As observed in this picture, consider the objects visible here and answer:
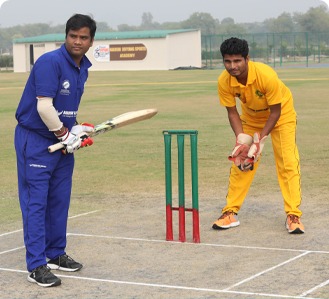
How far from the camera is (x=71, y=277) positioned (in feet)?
23.1

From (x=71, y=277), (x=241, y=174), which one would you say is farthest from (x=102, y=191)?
(x=71, y=277)

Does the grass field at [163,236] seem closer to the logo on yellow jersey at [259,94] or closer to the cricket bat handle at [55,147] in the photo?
the cricket bat handle at [55,147]

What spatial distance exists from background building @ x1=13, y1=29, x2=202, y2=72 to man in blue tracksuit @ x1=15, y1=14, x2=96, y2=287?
6056 cm

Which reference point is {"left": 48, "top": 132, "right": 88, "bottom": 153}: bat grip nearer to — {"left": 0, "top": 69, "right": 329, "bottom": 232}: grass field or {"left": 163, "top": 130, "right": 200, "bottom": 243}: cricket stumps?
{"left": 163, "top": 130, "right": 200, "bottom": 243}: cricket stumps

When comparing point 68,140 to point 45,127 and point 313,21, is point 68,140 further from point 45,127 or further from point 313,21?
point 313,21

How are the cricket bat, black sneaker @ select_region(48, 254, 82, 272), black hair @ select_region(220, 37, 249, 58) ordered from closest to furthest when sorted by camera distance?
black sneaker @ select_region(48, 254, 82, 272) → the cricket bat → black hair @ select_region(220, 37, 249, 58)

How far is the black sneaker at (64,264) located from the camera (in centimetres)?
721

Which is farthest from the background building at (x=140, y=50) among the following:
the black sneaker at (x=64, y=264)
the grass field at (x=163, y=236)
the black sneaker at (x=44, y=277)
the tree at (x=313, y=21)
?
the tree at (x=313, y=21)

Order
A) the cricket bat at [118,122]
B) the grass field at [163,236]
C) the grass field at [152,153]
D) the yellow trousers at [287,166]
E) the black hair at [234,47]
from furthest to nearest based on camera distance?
the grass field at [152,153] → the yellow trousers at [287,166] → the black hair at [234,47] → the cricket bat at [118,122] → the grass field at [163,236]

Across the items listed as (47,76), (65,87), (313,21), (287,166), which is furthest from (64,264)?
(313,21)

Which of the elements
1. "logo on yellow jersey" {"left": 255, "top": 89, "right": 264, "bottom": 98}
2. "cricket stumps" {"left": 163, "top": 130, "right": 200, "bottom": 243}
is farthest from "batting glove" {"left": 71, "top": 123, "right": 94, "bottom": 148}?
"logo on yellow jersey" {"left": 255, "top": 89, "right": 264, "bottom": 98}

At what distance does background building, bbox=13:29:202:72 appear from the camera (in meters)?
68.2

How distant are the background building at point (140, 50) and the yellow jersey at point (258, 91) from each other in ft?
193

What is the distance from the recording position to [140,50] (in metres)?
69.0
